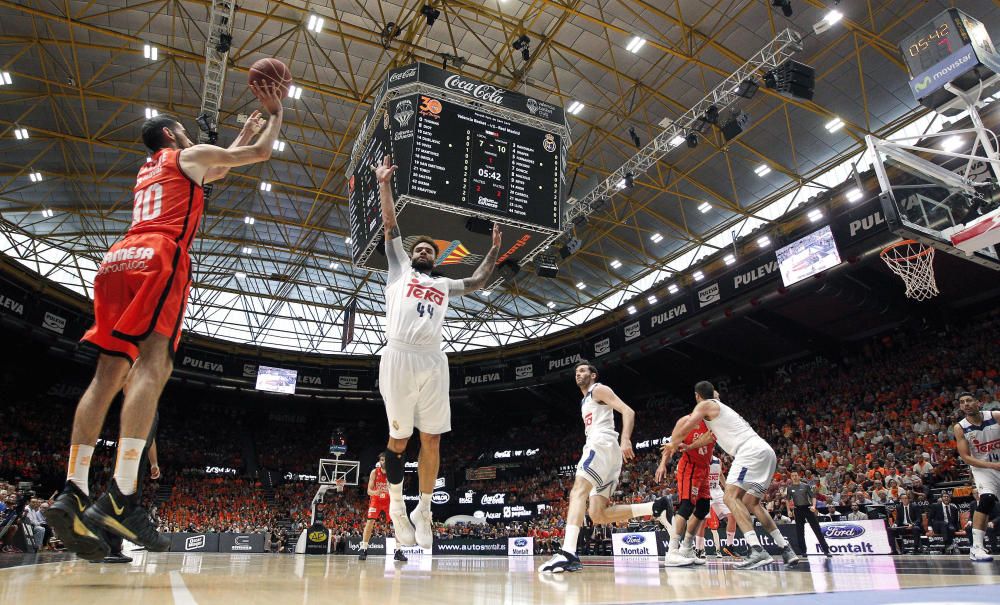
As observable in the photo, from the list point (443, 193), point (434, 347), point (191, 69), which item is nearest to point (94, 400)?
point (434, 347)

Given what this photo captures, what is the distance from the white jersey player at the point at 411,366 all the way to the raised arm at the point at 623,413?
1.24 m

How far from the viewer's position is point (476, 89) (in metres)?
9.47

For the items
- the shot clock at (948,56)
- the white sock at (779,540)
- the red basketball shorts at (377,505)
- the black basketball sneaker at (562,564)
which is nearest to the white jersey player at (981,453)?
the white sock at (779,540)

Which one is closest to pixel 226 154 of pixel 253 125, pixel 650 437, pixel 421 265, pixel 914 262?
pixel 253 125

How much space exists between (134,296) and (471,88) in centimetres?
767

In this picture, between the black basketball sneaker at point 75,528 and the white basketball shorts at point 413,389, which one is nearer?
the black basketball sneaker at point 75,528

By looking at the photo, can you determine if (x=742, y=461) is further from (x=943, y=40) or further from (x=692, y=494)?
(x=943, y=40)

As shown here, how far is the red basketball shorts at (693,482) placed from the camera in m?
6.64

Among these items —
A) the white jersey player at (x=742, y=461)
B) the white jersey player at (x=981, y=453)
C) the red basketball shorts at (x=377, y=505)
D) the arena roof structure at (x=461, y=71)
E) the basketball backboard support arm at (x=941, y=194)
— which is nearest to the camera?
the white jersey player at (x=742, y=461)

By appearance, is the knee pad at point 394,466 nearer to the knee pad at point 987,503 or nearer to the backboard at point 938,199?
the knee pad at point 987,503

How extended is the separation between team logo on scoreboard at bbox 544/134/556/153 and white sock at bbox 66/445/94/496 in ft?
27.2

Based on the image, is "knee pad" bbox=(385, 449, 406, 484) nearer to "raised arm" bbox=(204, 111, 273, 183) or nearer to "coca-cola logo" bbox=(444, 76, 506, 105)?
"raised arm" bbox=(204, 111, 273, 183)

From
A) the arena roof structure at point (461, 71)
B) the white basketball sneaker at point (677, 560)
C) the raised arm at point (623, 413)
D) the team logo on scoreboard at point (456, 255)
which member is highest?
the arena roof structure at point (461, 71)

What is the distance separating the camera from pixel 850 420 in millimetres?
16172
